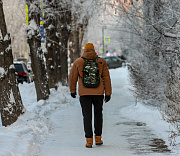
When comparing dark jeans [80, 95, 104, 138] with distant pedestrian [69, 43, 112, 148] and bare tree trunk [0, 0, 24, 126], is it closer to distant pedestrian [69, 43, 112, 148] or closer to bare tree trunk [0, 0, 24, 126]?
distant pedestrian [69, 43, 112, 148]

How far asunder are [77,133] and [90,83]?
2.10 m

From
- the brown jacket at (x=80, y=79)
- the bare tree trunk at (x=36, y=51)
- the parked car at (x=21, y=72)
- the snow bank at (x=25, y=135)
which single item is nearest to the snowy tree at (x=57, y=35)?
the bare tree trunk at (x=36, y=51)

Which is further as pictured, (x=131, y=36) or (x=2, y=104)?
(x=131, y=36)

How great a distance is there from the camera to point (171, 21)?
10.8 meters

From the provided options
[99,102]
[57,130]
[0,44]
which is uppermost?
[0,44]

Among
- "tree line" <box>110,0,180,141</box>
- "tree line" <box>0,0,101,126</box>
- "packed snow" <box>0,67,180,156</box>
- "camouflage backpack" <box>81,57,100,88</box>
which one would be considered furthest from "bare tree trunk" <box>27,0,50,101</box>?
"camouflage backpack" <box>81,57,100,88</box>

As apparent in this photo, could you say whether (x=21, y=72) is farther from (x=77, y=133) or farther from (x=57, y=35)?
(x=77, y=133)

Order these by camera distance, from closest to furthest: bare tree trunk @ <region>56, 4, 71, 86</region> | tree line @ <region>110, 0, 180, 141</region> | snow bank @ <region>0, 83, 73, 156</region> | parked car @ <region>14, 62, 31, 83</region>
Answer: snow bank @ <region>0, 83, 73, 156</region>
tree line @ <region>110, 0, 180, 141</region>
bare tree trunk @ <region>56, 4, 71, 86</region>
parked car @ <region>14, 62, 31, 83</region>

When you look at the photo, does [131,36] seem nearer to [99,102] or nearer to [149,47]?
[149,47]

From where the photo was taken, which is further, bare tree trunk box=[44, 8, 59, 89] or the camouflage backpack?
bare tree trunk box=[44, 8, 59, 89]

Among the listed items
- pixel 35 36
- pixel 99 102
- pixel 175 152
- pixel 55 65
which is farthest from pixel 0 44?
pixel 55 65

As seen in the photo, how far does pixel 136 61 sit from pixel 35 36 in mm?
3464

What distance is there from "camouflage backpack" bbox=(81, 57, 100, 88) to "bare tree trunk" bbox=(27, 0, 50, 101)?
23.0 feet

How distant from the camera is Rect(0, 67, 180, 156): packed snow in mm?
6309
